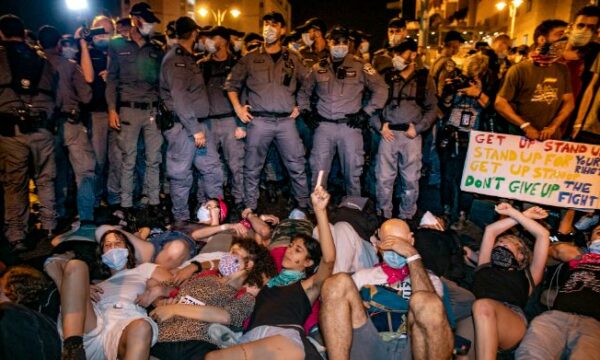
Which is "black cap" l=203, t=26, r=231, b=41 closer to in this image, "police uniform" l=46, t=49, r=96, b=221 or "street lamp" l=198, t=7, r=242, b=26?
"police uniform" l=46, t=49, r=96, b=221

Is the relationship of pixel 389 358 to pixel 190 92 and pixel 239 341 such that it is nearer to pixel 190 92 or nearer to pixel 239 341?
pixel 239 341

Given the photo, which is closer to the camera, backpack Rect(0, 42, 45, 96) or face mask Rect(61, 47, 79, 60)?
backpack Rect(0, 42, 45, 96)

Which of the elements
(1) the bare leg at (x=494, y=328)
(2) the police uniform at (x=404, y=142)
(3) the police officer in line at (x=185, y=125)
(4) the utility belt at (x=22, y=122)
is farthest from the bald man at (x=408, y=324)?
(4) the utility belt at (x=22, y=122)

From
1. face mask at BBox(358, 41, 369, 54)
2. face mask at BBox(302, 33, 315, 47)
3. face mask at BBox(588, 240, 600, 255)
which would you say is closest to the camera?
face mask at BBox(588, 240, 600, 255)

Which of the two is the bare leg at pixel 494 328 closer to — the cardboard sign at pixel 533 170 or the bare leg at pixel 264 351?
the bare leg at pixel 264 351

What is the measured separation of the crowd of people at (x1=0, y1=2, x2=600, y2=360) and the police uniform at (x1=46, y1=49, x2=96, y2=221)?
25mm

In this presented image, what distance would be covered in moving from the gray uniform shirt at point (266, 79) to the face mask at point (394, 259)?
3266mm

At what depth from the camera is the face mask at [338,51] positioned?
621cm

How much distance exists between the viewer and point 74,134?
19.4 ft

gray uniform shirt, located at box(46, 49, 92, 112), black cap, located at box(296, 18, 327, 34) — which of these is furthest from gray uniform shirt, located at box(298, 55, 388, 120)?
gray uniform shirt, located at box(46, 49, 92, 112)

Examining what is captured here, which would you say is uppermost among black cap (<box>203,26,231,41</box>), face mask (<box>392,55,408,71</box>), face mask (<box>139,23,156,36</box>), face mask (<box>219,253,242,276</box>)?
black cap (<box>203,26,231,41</box>)

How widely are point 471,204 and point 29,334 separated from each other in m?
6.02

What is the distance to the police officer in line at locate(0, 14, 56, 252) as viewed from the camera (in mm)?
5129

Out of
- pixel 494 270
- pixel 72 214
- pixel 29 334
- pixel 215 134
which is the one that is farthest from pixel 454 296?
pixel 72 214
